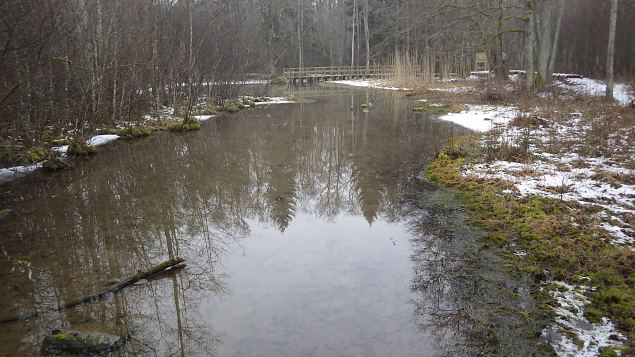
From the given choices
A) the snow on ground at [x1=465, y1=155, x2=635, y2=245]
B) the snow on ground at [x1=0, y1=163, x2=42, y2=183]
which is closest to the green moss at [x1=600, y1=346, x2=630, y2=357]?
the snow on ground at [x1=465, y1=155, x2=635, y2=245]

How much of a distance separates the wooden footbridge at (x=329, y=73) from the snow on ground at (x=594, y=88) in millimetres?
23956

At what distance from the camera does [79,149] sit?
11.1m

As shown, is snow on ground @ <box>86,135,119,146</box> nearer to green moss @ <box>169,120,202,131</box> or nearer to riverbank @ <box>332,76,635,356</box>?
green moss @ <box>169,120,202,131</box>

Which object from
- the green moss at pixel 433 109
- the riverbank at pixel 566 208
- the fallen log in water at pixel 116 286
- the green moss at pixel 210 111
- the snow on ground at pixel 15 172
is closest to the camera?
the riverbank at pixel 566 208

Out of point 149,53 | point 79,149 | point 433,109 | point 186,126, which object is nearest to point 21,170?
point 79,149

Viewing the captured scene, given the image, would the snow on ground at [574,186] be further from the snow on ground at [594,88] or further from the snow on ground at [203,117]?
the snow on ground at [203,117]

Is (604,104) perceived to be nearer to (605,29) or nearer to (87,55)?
(605,29)

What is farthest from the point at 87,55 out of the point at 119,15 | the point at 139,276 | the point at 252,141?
the point at 139,276

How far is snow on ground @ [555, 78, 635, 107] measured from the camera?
15906 mm

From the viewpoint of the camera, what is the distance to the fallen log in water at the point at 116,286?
4227mm

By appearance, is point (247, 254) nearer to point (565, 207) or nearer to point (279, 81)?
point (565, 207)

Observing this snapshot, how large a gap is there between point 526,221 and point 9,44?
801 centimetres

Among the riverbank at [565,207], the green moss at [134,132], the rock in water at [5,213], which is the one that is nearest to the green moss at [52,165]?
the rock in water at [5,213]

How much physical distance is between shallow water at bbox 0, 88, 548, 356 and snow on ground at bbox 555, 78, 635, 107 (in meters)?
9.82
